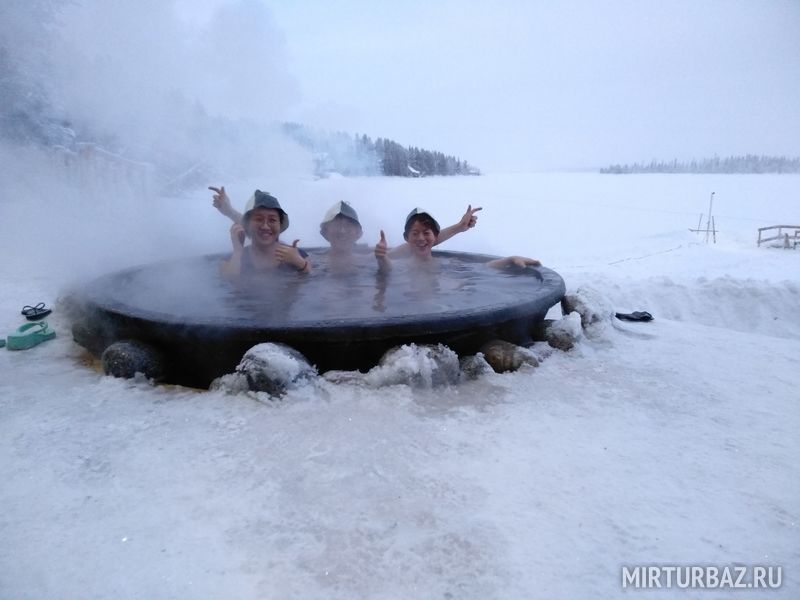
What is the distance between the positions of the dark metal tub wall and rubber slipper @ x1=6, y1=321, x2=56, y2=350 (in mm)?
620

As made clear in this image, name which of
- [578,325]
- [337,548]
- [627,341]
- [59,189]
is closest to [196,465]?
[337,548]

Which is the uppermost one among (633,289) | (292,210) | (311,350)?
(292,210)

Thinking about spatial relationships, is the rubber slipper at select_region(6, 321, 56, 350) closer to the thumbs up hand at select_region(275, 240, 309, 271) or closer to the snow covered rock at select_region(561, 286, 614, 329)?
the thumbs up hand at select_region(275, 240, 309, 271)

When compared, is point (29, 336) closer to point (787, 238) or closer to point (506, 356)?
point (506, 356)

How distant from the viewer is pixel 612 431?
7.52ft

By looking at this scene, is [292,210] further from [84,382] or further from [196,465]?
[196,465]

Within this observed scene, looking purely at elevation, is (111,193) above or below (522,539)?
above

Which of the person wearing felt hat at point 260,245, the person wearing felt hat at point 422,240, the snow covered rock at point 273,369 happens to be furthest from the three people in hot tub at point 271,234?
the snow covered rock at point 273,369

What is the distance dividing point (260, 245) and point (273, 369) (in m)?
2.48

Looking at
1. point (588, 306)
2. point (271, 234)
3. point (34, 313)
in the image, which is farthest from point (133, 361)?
point (588, 306)

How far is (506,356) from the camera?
3020 millimetres

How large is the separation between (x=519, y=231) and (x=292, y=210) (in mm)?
5338

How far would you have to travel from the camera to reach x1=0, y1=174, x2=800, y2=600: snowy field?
1.40 metres

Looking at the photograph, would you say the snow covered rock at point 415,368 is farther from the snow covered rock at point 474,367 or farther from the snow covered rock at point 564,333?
the snow covered rock at point 564,333
